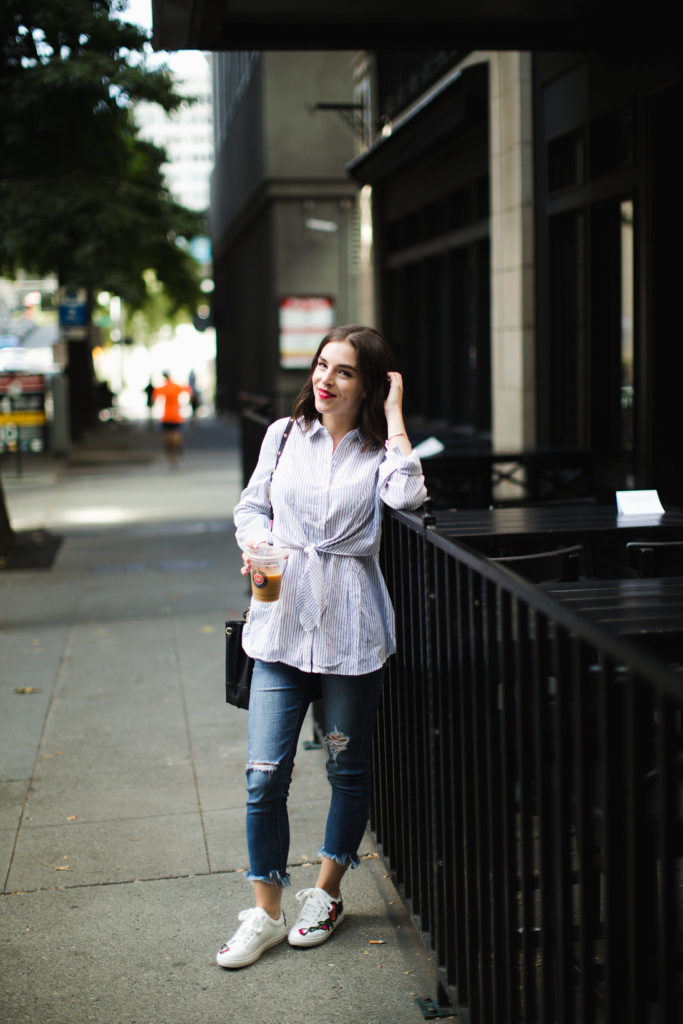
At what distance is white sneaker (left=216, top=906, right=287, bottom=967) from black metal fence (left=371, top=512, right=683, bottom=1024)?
46 cm

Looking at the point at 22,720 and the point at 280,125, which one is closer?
the point at 22,720

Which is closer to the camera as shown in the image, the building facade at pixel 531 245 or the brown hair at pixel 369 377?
the brown hair at pixel 369 377

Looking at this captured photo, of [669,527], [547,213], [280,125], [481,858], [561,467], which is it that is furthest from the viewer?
[280,125]

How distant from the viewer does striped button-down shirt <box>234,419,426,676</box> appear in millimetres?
3719

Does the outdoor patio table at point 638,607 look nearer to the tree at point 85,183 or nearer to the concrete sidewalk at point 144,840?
the concrete sidewalk at point 144,840

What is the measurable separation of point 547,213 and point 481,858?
7.91m

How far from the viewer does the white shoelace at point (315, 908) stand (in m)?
3.93

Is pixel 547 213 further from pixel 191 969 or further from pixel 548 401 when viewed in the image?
pixel 191 969

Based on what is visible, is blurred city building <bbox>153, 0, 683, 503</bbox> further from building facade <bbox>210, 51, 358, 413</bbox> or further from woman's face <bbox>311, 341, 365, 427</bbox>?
building facade <bbox>210, 51, 358, 413</bbox>

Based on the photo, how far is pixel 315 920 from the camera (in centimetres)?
393

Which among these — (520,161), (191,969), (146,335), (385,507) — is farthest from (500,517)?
(146,335)

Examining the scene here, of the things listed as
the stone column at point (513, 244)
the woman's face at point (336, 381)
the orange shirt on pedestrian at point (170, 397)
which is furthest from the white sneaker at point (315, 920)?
the orange shirt on pedestrian at point (170, 397)

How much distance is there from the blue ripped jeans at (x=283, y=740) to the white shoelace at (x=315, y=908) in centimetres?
15

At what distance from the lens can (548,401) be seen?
10422 millimetres
